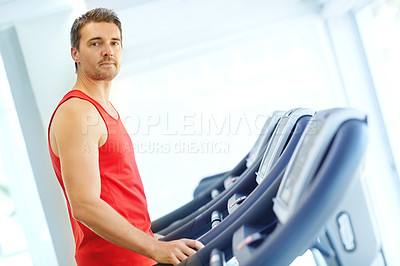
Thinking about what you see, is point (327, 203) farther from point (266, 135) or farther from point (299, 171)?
point (266, 135)

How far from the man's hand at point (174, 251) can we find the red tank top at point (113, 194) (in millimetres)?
245

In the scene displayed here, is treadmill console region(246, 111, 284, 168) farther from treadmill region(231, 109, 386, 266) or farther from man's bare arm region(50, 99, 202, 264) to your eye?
treadmill region(231, 109, 386, 266)

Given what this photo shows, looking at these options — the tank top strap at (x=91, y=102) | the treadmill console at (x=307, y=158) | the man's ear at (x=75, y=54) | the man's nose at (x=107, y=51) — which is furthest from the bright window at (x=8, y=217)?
the treadmill console at (x=307, y=158)

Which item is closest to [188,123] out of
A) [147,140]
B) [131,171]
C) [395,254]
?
[147,140]

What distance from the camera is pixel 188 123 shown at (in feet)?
12.7

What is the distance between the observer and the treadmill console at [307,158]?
925 millimetres

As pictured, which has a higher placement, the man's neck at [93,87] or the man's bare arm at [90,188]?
the man's neck at [93,87]

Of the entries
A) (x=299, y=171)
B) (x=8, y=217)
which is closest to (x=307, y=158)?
(x=299, y=171)

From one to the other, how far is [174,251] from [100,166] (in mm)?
382

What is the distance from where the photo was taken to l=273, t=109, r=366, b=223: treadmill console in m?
0.92

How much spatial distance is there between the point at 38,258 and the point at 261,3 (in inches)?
92.3

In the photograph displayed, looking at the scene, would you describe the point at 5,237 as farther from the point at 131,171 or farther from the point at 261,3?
the point at 131,171

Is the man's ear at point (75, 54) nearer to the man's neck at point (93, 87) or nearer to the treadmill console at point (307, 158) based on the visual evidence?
the man's neck at point (93, 87)

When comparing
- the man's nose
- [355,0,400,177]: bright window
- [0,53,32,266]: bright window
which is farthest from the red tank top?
[0,53,32,266]: bright window
